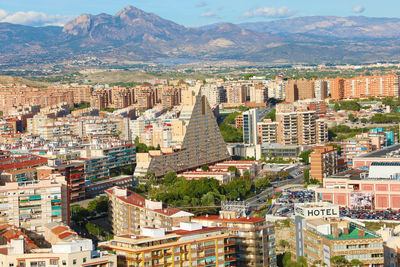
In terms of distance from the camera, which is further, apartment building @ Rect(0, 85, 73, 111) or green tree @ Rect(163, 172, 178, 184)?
apartment building @ Rect(0, 85, 73, 111)

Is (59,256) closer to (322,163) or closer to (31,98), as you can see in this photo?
(322,163)

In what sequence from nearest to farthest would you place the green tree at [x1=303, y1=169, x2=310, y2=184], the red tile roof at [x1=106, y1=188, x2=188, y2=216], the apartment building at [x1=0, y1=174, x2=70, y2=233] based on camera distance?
the red tile roof at [x1=106, y1=188, x2=188, y2=216]
the apartment building at [x1=0, y1=174, x2=70, y2=233]
the green tree at [x1=303, y1=169, x2=310, y2=184]

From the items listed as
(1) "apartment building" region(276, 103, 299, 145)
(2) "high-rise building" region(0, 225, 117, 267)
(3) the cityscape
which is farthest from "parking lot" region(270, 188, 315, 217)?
(1) "apartment building" region(276, 103, 299, 145)

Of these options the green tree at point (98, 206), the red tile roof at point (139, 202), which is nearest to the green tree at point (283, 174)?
the green tree at point (98, 206)

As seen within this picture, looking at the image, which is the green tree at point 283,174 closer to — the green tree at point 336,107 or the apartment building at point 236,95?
the green tree at point 336,107

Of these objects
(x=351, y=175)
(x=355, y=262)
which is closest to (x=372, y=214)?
(x=351, y=175)

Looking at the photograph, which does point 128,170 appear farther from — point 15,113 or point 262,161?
point 15,113

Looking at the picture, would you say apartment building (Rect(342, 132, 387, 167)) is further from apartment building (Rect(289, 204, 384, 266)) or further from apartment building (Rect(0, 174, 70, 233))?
apartment building (Rect(289, 204, 384, 266))
